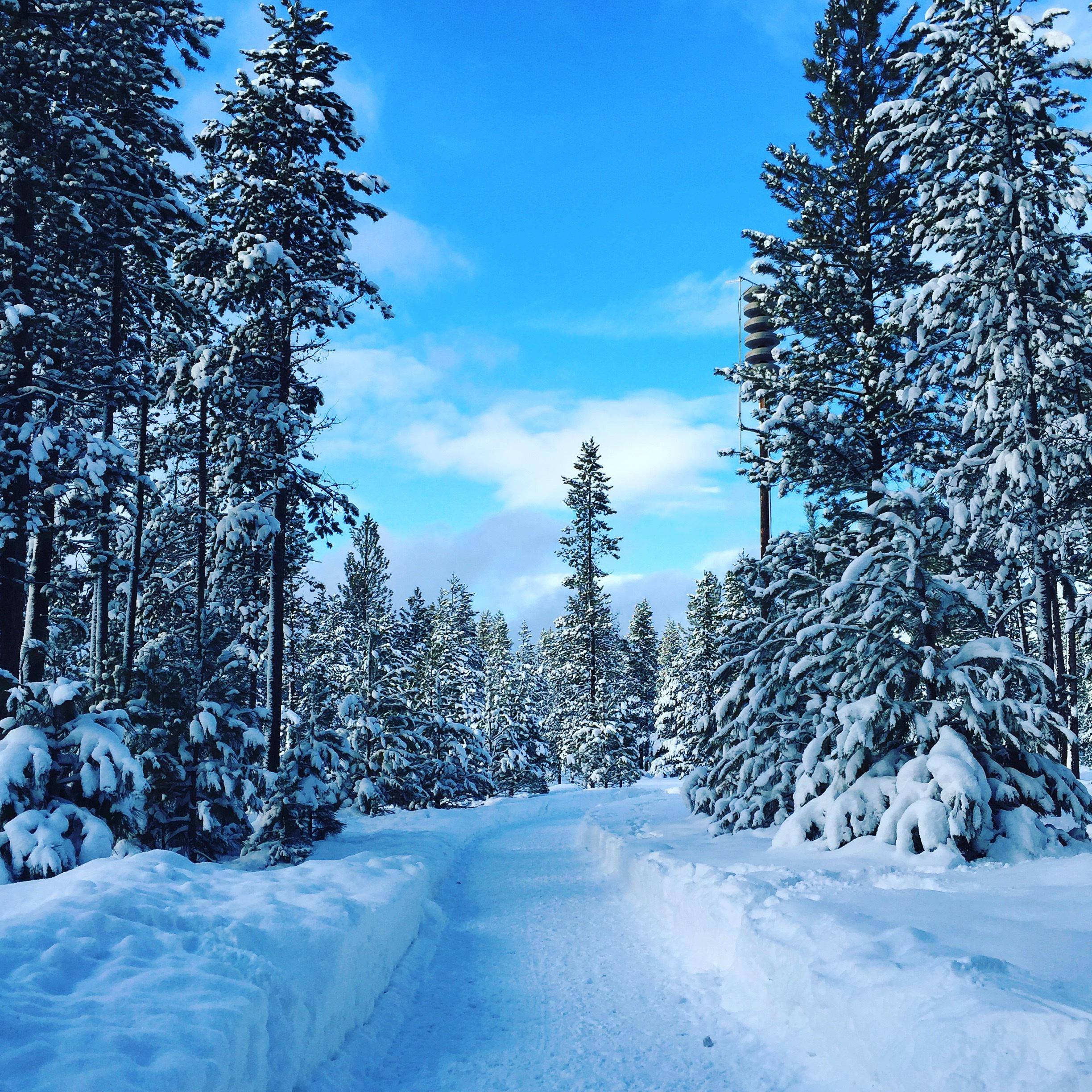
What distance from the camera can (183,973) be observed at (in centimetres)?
428

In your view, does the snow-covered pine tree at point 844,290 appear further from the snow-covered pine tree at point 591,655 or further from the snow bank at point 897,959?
the snow-covered pine tree at point 591,655

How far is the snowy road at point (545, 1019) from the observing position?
4.68 meters

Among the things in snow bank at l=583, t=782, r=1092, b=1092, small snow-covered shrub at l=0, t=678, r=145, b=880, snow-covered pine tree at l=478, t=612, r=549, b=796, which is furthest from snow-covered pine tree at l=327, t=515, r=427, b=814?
snow-covered pine tree at l=478, t=612, r=549, b=796

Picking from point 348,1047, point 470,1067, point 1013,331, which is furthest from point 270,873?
point 1013,331

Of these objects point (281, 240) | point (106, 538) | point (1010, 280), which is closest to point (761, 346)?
point (1010, 280)

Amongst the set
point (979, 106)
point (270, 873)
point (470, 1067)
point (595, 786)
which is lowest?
point (595, 786)

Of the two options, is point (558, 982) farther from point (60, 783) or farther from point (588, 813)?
point (588, 813)

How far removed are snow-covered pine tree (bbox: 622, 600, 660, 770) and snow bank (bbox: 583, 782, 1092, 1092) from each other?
36.9 m

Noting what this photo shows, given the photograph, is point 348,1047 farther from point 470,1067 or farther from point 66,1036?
point 66,1036

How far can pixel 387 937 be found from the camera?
22.6ft

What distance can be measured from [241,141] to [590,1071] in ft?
52.5

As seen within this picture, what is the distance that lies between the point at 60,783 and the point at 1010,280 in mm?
15318

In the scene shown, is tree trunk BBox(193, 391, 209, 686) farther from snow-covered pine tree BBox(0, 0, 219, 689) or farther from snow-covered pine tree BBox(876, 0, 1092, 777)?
snow-covered pine tree BBox(876, 0, 1092, 777)

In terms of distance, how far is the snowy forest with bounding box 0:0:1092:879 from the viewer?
29.4 ft
